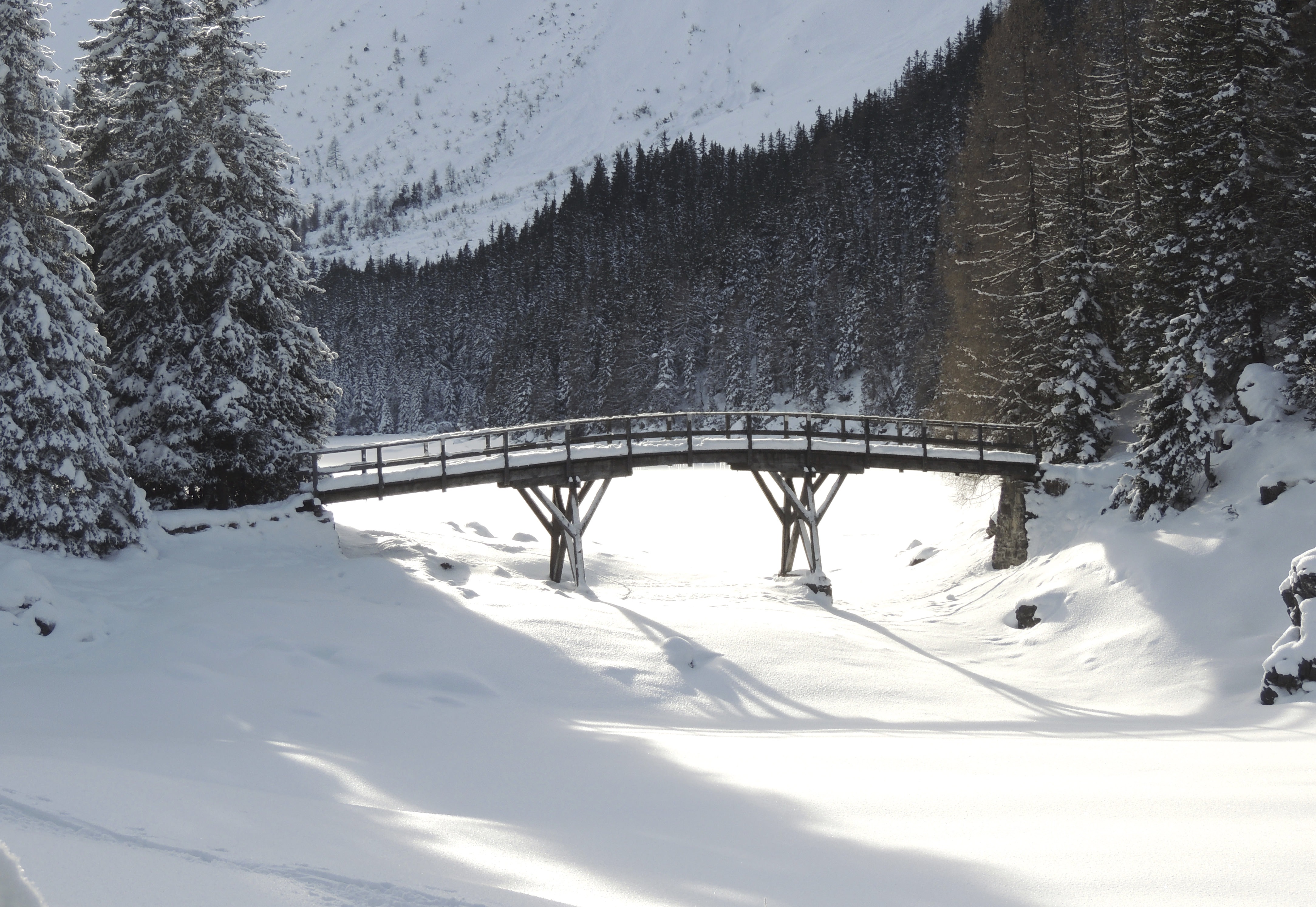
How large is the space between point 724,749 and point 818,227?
75.7 m

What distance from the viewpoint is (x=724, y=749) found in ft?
32.2

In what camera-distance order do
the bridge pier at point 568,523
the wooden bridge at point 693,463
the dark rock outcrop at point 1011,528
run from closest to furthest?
the wooden bridge at point 693,463 < the bridge pier at point 568,523 < the dark rock outcrop at point 1011,528

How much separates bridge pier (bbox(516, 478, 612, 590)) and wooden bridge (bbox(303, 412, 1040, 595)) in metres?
0.04

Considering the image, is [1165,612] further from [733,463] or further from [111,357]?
[111,357]

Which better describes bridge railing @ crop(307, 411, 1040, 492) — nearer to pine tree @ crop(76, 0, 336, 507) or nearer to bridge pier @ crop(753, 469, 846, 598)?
bridge pier @ crop(753, 469, 846, 598)

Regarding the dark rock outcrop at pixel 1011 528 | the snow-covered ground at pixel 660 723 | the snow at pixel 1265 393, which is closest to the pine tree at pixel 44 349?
the snow-covered ground at pixel 660 723

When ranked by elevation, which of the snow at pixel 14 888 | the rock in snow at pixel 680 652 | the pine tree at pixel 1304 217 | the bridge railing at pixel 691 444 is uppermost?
the pine tree at pixel 1304 217

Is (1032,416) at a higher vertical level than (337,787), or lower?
higher

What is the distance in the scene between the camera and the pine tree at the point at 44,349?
549 inches

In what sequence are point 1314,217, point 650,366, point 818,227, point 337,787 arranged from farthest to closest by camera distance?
1. point 818,227
2. point 650,366
3. point 1314,217
4. point 337,787

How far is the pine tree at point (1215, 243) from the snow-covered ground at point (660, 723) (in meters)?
0.98

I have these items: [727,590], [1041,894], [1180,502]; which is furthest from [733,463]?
[1041,894]

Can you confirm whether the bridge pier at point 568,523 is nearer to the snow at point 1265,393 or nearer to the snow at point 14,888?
the snow at point 1265,393

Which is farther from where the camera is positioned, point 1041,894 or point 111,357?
point 111,357
